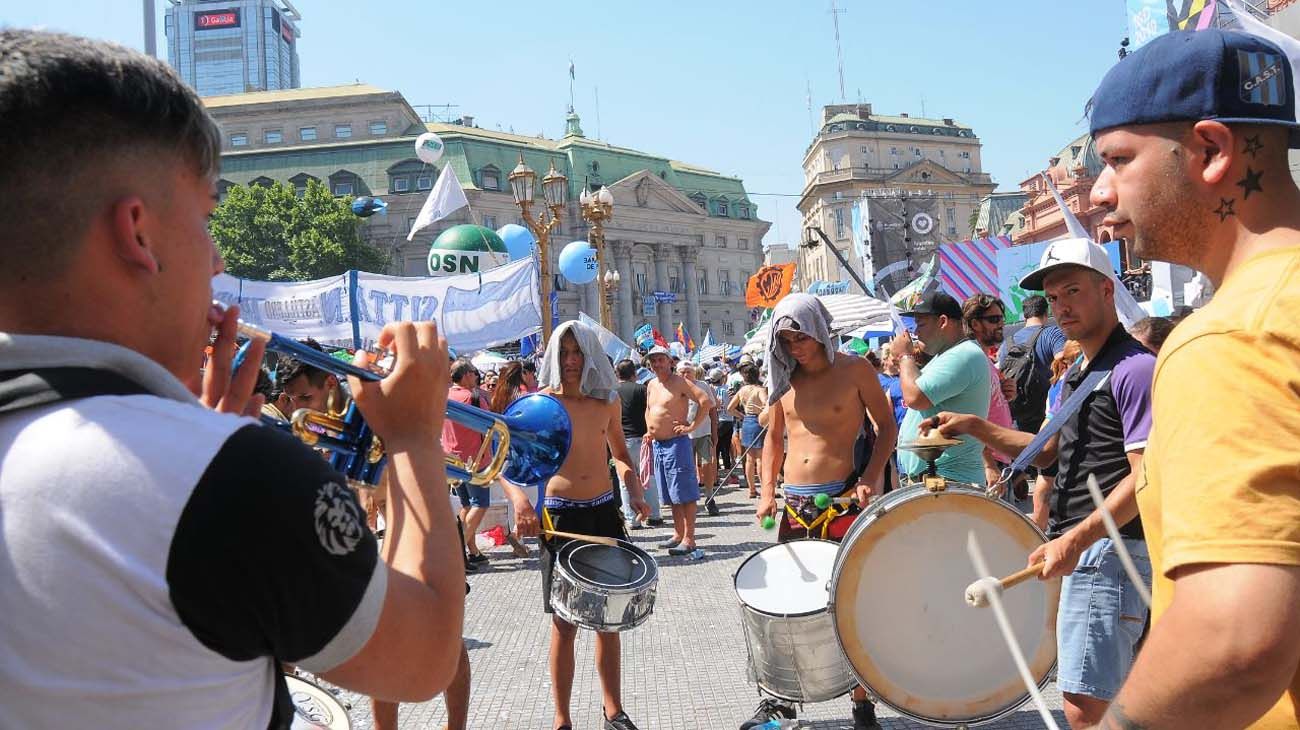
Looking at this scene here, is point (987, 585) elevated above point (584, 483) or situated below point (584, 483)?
below

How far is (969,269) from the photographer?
52.0ft

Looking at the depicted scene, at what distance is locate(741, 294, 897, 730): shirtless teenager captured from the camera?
17.7 feet

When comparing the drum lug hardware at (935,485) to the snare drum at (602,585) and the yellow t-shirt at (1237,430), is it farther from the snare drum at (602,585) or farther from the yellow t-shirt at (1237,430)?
the yellow t-shirt at (1237,430)

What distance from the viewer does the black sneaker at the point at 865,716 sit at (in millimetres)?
4855

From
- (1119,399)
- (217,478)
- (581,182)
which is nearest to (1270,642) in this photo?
(217,478)

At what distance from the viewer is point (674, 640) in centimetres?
676

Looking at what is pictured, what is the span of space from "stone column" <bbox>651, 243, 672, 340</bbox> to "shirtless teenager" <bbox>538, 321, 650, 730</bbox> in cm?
8219

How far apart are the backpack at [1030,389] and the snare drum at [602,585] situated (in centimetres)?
424

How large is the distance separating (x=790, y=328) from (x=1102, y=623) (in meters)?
2.51

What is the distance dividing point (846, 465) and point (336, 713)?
11.2 ft

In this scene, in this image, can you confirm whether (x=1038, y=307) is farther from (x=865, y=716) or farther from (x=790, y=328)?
(x=865, y=716)

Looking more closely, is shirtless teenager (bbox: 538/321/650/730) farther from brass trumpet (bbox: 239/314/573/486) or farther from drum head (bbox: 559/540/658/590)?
brass trumpet (bbox: 239/314/573/486)

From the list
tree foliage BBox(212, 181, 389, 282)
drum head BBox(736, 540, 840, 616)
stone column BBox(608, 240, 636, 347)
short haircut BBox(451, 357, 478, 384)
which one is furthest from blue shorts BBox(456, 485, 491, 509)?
stone column BBox(608, 240, 636, 347)

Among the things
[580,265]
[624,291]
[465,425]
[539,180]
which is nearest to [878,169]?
[624,291]
